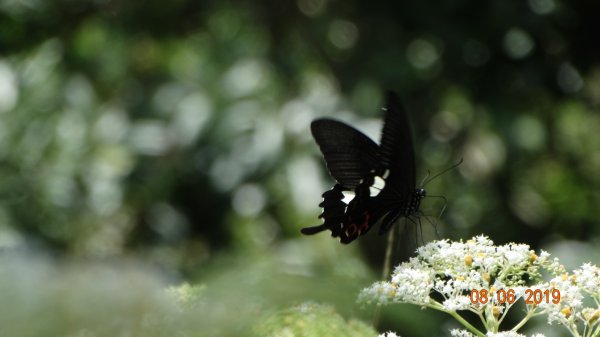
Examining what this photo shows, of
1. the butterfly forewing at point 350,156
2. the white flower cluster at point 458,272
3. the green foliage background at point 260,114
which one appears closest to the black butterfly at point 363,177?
the butterfly forewing at point 350,156

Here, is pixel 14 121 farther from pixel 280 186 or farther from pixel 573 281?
pixel 573 281

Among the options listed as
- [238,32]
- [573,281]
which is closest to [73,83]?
[238,32]

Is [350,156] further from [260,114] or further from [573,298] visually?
[260,114]

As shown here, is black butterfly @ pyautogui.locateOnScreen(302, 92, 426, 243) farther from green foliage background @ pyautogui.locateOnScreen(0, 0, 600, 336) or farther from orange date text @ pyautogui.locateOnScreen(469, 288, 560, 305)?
green foliage background @ pyautogui.locateOnScreen(0, 0, 600, 336)

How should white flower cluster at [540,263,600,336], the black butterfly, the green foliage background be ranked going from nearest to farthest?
white flower cluster at [540,263,600,336]
the black butterfly
the green foliage background

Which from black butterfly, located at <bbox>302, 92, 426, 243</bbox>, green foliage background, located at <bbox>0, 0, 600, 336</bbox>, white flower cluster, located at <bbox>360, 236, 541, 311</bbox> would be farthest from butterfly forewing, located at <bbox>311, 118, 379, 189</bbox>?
green foliage background, located at <bbox>0, 0, 600, 336</bbox>

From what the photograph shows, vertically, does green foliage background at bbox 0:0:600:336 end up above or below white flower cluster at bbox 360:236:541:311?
above

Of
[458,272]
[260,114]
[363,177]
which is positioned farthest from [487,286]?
[260,114]
